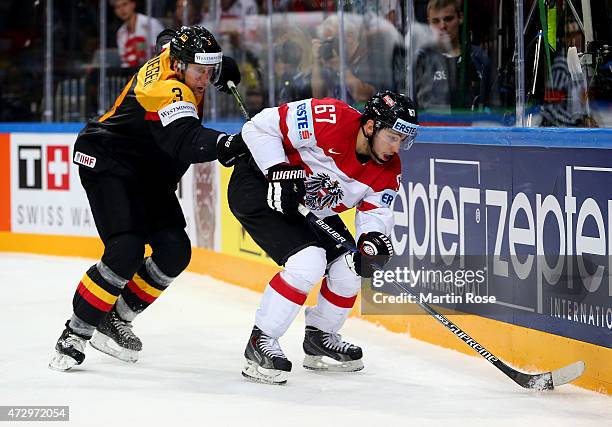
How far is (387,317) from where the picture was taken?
5.41 m

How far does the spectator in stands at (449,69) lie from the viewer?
5.24m

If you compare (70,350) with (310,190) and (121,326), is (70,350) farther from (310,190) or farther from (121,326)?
(310,190)

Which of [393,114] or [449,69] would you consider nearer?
[393,114]

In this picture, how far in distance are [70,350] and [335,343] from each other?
98cm

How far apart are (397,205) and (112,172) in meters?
1.43

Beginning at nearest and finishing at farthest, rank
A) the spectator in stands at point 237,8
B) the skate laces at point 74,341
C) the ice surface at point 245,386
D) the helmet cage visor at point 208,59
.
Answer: the ice surface at point 245,386 → the helmet cage visor at point 208,59 → the skate laces at point 74,341 → the spectator in stands at point 237,8

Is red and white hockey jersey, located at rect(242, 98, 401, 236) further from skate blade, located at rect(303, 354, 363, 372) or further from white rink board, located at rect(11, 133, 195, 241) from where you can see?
white rink board, located at rect(11, 133, 195, 241)

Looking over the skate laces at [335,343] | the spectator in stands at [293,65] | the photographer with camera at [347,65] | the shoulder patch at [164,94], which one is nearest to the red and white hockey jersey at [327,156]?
the shoulder patch at [164,94]

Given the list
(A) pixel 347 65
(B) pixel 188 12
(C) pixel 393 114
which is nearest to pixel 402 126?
(C) pixel 393 114

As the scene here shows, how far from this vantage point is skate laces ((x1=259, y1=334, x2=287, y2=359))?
166 inches

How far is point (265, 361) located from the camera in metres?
4.21

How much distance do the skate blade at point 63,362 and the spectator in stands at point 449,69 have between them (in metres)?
2.03

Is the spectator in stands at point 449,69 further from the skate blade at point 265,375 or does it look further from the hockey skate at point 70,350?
the hockey skate at point 70,350

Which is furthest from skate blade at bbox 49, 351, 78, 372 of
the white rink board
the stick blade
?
the white rink board
